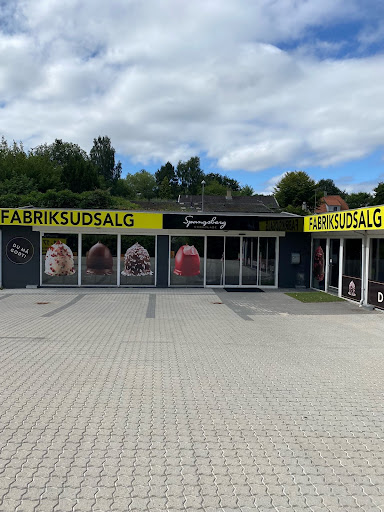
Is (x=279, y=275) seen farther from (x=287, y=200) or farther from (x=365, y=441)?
(x=287, y=200)

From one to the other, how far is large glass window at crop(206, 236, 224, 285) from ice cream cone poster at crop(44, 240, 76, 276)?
5620mm

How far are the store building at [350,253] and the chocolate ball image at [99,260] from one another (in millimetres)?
8253

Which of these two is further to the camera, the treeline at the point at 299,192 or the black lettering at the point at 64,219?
the treeline at the point at 299,192

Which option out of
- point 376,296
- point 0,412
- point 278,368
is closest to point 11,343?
point 0,412

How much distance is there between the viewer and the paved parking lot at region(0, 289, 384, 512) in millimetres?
3713

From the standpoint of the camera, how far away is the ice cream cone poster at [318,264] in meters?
18.2

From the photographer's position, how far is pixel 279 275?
63.3ft

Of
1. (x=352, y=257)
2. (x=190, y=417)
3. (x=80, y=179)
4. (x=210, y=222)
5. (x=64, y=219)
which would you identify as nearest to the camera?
(x=190, y=417)

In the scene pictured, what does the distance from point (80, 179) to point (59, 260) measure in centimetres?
4994

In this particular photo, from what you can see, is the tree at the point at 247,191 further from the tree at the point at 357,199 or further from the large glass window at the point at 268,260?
the large glass window at the point at 268,260

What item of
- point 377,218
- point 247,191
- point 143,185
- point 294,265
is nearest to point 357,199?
point 247,191

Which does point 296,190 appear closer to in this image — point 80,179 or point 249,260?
point 80,179

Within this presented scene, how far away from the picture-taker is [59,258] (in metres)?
18.3

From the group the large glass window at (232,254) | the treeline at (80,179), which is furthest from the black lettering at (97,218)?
the treeline at (80,179)
